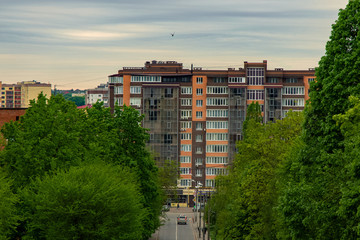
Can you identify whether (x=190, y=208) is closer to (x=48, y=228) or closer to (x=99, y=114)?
(x=99, y=114)

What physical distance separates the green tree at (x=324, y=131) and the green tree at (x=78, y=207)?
1636cm

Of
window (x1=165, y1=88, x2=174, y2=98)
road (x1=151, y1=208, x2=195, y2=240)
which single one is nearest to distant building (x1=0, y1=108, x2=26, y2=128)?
road (x1=151, y1=208, x2=195, y2=240)

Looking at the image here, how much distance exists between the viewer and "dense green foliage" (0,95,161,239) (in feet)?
200

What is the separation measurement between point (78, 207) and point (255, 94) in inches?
4472

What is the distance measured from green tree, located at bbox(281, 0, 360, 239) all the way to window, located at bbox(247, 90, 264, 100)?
120 metres

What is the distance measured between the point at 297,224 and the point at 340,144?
4.50 m

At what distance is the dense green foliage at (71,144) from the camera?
60875 mm

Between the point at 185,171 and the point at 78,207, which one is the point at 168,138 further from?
the point at 78,207

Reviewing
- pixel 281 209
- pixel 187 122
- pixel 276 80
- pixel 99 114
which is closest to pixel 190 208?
pixel 187 122

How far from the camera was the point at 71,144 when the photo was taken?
208 ft

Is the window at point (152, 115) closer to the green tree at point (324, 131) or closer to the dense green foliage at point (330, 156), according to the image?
the dense green foliage at point (330, 156)

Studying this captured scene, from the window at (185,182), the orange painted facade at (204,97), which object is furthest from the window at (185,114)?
the window at (185,182)

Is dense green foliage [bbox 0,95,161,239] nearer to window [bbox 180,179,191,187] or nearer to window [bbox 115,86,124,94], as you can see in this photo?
window [bbox 180,179,191,187]

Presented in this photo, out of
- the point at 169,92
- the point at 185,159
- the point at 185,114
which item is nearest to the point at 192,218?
the point at 185,159
